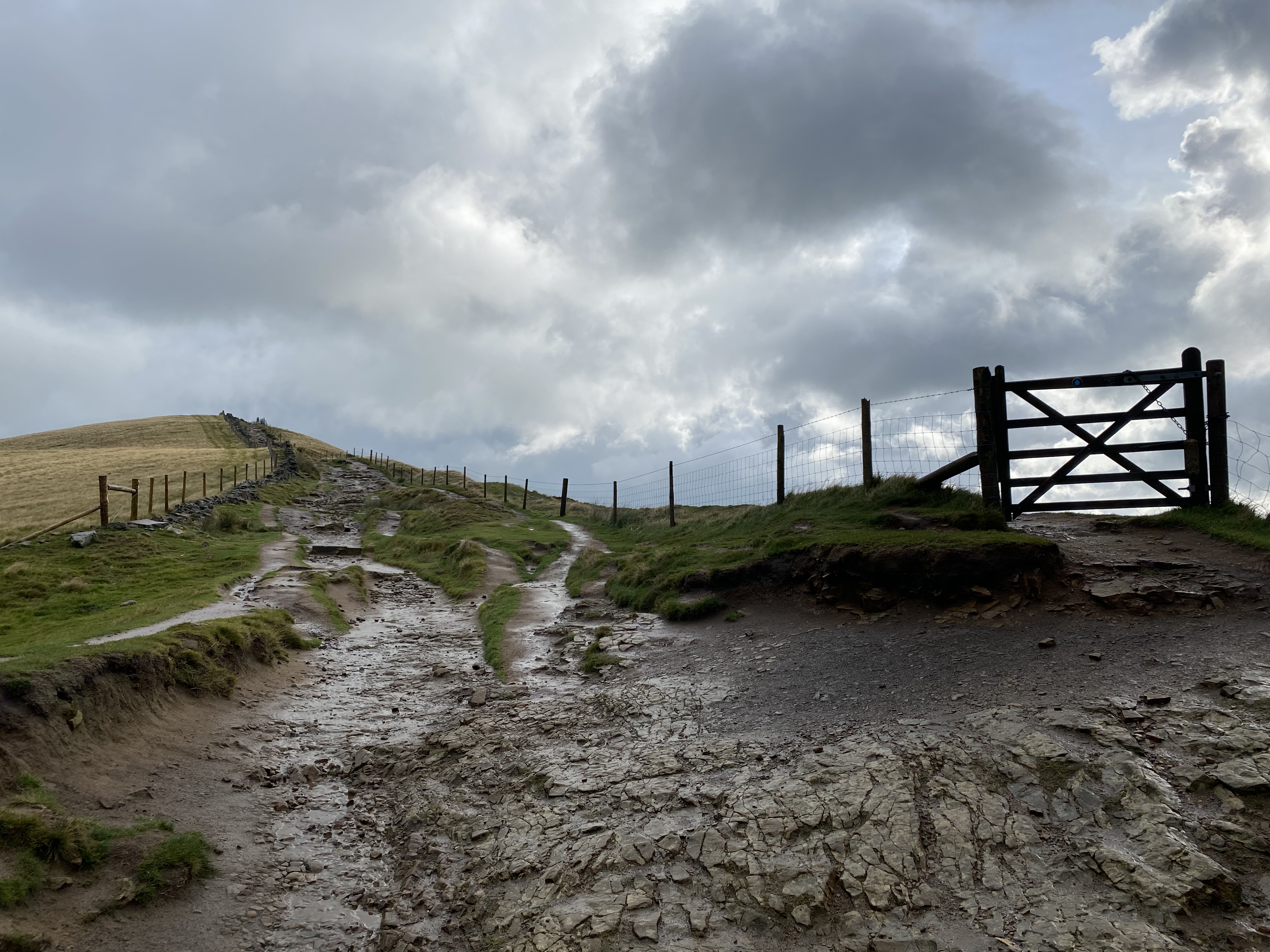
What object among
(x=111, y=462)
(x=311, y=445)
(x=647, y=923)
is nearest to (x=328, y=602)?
(x=647, y=923)

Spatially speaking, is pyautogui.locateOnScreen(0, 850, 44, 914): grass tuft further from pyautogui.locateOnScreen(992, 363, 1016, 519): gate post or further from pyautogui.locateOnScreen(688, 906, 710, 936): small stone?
pyautogui.locateOnScreen(992, 363, 1016, 519): gate post

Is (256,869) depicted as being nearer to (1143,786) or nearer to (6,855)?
(6,855)

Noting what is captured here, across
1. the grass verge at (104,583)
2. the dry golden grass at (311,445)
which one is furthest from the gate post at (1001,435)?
the dry golden grass at (311,445)

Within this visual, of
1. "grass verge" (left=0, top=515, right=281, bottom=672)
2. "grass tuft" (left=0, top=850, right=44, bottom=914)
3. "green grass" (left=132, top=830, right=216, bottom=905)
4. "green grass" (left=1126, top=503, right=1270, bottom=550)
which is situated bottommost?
"green grass" (left=132, top=830, right=216, bottom=905)

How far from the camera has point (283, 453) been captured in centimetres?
6838

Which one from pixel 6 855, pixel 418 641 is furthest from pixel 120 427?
→ pixel 6 855

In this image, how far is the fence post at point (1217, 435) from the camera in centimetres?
1413

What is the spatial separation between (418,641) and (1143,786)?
45.6ft

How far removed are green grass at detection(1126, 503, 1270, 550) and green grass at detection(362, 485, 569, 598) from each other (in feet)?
56.6

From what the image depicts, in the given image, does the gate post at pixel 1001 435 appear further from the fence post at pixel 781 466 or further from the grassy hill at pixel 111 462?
the grassy hill at pixel 111 462

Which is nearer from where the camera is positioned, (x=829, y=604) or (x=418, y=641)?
(x=829, y=604)

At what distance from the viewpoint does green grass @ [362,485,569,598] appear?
2442cm

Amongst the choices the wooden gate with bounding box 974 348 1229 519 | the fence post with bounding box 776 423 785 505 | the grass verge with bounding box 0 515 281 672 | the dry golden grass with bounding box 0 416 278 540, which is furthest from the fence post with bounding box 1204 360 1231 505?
the dry golden grass with bounding box 0 416 278 540

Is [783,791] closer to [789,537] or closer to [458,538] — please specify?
[789,537]
